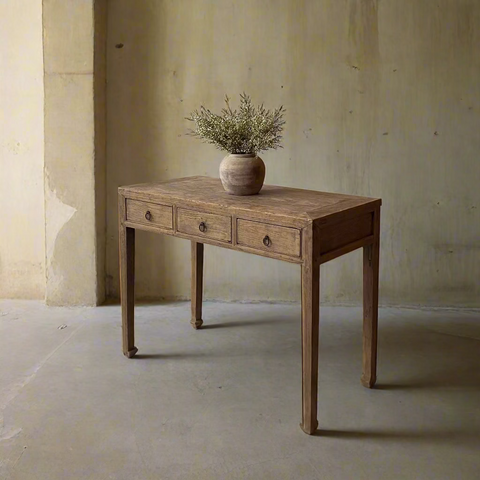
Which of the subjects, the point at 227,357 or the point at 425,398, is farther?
the point at 227,357

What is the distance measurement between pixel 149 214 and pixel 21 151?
5.03 ft

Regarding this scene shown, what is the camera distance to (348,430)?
258 cm

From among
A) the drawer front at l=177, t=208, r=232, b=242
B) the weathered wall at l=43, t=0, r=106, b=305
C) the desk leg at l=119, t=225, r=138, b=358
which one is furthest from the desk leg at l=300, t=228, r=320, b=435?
the weathered wall at l=43, t=0, r=106, b=305

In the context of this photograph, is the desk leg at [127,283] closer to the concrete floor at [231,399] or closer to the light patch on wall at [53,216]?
the concrete floor at [231,399]

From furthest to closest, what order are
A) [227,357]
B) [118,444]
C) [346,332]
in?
[346,332] → [227,357] → [118,444]

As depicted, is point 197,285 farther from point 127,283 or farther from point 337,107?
point 337,107

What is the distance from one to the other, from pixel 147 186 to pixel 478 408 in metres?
1.84

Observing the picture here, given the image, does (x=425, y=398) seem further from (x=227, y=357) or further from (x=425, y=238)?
(x=425, y=238)

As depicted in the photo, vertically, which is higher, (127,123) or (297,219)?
(127,123)

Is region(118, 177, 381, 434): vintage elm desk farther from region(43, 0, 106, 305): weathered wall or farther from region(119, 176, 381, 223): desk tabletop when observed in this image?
region(43, 0, 106, 305): weathered wall

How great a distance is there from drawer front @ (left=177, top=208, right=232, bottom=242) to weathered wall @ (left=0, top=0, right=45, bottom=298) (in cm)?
167

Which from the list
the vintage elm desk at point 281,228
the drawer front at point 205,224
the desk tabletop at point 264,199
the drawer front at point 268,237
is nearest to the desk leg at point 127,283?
the vintage elm desk at point 281,228

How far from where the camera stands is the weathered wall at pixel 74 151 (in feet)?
12.8

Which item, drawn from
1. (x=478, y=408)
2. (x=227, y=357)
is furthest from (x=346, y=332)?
(x=478, y=408)
